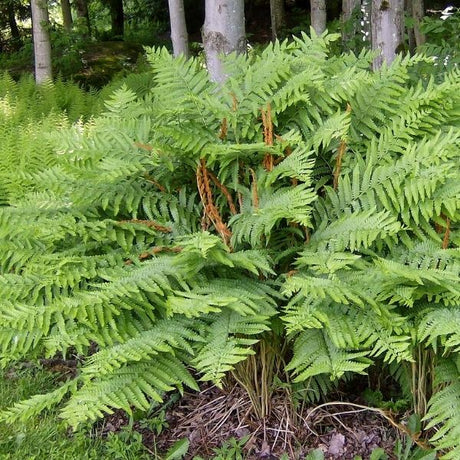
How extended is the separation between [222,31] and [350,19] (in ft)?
10.8

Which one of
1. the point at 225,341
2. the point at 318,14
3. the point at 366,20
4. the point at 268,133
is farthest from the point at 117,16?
the point at 225,341

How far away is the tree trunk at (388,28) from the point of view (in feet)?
15.3

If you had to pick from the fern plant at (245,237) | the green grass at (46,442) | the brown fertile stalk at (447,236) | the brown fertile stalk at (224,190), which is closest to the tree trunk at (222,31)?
the fern plant at (245,237)

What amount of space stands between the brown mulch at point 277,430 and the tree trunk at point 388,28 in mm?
3050

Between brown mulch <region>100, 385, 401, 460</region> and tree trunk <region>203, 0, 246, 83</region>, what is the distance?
7.31 feet

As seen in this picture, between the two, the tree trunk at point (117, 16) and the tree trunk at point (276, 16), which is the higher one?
the tree trunk at point (117, 16)

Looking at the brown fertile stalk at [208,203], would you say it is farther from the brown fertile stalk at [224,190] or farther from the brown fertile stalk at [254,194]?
the brown fertile stalk at [254,194]

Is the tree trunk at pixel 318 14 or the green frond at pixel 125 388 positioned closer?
the green frond at pixel 125 388

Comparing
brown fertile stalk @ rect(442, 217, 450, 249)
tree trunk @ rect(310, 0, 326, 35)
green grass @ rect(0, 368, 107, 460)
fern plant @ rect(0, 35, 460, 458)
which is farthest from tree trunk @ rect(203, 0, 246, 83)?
tree trunk @ rect(310, 0, 326, 35)

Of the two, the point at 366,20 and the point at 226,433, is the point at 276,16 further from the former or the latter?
the point at 226,433

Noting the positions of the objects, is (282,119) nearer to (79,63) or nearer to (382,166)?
(382,166)

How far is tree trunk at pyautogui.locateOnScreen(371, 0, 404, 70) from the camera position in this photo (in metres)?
4.67

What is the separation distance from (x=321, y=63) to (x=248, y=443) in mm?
1952

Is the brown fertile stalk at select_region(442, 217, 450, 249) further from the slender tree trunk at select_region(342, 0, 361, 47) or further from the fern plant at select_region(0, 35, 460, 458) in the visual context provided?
the slender tree trunk at select_region(342, 0, 361, 47)
